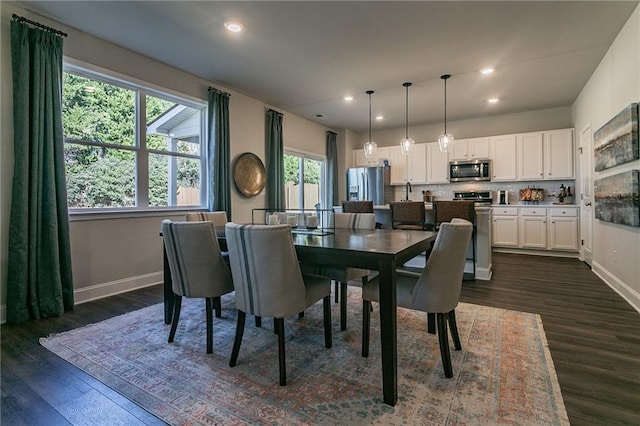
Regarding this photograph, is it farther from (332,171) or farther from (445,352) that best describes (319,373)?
(332,171)

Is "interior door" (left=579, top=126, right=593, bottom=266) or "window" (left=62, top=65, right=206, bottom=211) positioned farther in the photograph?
"interior door" (left=579, top=126, right=593, bottom=266)

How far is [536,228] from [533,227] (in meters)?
0.05

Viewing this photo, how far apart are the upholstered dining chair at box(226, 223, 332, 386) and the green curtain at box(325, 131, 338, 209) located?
526cm

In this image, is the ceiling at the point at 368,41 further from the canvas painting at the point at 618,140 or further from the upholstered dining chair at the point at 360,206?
the upholstered dining chair at the point at 360,206

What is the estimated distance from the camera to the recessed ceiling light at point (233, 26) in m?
2.91

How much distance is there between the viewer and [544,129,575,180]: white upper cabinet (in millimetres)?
5383

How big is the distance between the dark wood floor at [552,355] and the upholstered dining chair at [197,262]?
0.69 meters

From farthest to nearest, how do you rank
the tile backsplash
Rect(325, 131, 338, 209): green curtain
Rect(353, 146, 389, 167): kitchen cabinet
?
Rect(353, 146, 389, 167): kitchen cabinet
Rect(325, 131, 338, 209): green curtain
the tile backsplash

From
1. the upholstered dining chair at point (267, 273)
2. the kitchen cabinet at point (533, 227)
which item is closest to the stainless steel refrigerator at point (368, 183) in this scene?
the kitchen cabinet at point (533, 227)

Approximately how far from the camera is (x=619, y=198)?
3125 mm

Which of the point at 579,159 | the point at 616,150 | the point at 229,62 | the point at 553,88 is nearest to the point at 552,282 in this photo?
the point at 616,150

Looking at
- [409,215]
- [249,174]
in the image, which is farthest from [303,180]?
[409,215]

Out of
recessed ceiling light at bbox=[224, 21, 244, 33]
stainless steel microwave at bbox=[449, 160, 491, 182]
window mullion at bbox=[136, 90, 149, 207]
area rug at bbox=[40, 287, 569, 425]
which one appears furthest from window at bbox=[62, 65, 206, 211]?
stainless steel microwave at bbox=[449, 160, 491, 182]

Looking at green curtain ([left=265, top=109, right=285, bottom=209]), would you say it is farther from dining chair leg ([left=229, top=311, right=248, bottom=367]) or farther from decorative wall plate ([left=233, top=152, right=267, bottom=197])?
dining chair leg ([left=229, top=311, right=248, bottom=367])
